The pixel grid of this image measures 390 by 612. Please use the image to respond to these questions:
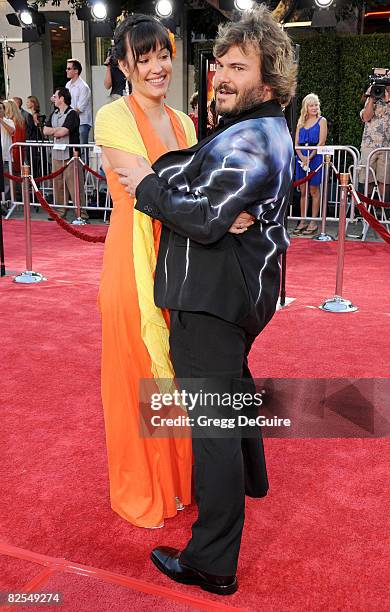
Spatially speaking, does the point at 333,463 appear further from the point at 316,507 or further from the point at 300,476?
the point at 316,507

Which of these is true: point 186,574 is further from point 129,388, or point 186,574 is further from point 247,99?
point 247,99

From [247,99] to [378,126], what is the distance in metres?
7.88

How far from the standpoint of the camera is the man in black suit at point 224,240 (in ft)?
6.38

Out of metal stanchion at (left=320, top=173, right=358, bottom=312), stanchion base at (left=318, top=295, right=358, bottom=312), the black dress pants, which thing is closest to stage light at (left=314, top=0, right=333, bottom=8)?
metal stanchion at (left=320, top=173, right=358, bottom=312)

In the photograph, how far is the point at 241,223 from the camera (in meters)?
1.98

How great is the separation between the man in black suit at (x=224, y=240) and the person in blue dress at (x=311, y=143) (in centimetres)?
744

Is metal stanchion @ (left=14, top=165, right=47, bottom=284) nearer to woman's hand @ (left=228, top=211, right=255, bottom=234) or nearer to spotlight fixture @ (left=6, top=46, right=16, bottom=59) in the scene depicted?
woman's hand @ (left=228, top=211, right=255, bottom=234)

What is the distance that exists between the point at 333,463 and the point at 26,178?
4655 mm

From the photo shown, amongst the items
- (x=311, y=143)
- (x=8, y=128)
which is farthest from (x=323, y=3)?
(x=8, y=128)

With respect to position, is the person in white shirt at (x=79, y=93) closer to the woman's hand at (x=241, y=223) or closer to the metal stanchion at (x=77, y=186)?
the metal stanchion at (x=77, y=186)

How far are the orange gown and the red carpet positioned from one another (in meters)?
0.11

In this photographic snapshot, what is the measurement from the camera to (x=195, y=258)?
81.0 inches

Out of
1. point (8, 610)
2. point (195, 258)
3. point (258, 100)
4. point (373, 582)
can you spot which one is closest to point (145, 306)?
point (195, 258)

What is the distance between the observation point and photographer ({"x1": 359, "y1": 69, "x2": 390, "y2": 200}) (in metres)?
9.05
